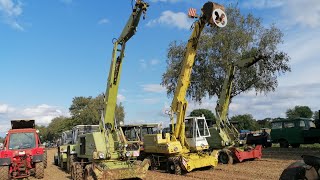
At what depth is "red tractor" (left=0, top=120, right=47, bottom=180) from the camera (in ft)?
48.3

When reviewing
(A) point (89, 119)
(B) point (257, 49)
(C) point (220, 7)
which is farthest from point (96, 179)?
(A) point (89, 119)

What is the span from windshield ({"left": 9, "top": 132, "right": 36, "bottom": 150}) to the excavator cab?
277 inches

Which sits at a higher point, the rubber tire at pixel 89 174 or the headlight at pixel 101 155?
the headlight at pixel 101 155

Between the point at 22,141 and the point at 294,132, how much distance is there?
18.6 metres

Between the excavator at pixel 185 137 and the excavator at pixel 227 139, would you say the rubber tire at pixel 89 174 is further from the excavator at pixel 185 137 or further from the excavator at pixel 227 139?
the excavator at pixel 227 139

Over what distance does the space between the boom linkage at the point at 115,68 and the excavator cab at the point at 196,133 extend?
4.41 m

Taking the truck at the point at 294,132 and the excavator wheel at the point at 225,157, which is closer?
the excavator wheel at the point at 225,157

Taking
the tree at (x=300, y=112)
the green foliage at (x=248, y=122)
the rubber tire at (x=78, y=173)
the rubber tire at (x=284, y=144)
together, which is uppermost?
the tree at (x=300, y=112)

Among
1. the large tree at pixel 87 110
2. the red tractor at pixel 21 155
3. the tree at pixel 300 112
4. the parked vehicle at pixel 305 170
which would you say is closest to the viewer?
the parked vehicle at pixel 305 170

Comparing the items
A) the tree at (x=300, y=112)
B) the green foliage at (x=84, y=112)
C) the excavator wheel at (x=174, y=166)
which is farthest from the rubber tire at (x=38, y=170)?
the tree at (x=300, y=112)

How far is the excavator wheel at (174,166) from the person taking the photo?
49.8ft

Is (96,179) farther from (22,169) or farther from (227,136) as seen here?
(227,136)

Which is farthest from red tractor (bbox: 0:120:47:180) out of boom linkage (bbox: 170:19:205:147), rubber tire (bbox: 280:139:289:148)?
rubber tire (bbox: 280:139:289:148)

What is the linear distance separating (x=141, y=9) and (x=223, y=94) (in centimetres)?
883
